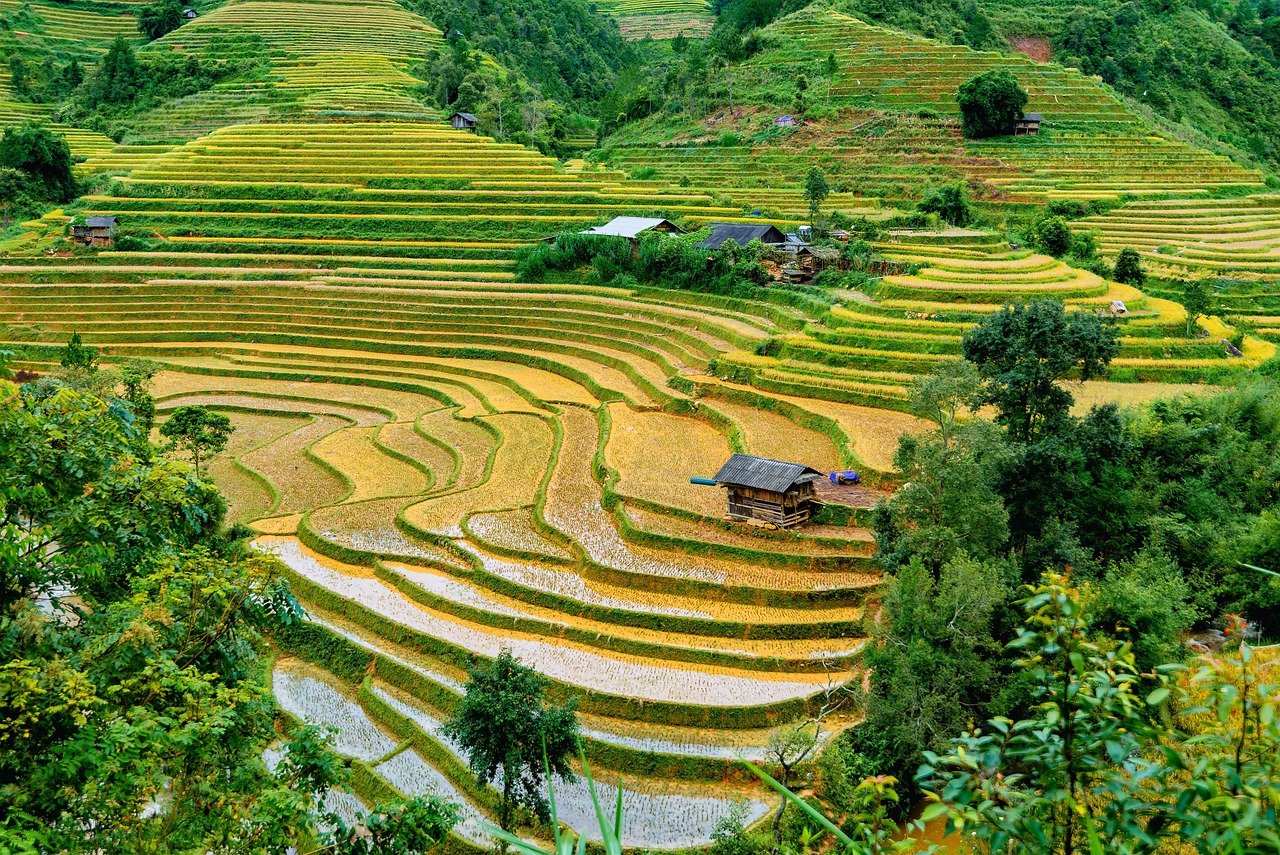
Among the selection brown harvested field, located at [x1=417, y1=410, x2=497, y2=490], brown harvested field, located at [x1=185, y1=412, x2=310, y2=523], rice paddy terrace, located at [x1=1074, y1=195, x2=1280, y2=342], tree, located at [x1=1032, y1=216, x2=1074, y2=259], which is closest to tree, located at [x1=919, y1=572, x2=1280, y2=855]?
Result: brown harvested field, located at [x1=185, y1=412, x2=310, y2=523]

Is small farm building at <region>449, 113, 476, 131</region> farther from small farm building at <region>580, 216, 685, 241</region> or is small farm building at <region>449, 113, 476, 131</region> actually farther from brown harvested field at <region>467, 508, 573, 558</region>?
brown harvested field at <region>467, 508, 573, 558</region>

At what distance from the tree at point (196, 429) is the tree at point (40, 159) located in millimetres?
30608

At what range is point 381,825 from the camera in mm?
6652

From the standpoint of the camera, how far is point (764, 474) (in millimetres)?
17375

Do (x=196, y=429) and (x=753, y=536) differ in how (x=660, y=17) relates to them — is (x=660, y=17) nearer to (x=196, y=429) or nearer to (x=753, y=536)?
(x=196, y=429)

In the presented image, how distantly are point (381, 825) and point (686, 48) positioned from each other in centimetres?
8176

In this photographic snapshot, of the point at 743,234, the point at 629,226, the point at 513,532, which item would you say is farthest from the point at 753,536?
the point at 629,226

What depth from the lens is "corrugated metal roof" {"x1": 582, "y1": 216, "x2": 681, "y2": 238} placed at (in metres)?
36.1

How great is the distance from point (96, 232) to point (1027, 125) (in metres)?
43.3

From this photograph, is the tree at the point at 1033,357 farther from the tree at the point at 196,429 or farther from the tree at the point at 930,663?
the tree at the point at 196,429

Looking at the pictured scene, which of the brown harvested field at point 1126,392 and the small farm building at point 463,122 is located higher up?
the small farm building at point 463,122

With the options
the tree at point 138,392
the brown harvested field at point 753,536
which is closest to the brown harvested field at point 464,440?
the brown harvested field at point 753,536

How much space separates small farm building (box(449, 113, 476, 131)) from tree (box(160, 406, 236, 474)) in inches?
1341

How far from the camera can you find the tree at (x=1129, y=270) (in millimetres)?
30844
